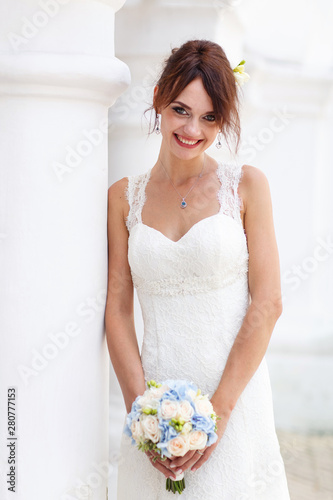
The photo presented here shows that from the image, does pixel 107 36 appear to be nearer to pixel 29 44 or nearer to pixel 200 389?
pixel 29 44

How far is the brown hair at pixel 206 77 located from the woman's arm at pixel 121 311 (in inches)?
17.4

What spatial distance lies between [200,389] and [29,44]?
1279 millimetres

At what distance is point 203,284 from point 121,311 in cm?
32

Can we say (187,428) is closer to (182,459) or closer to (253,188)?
(182,459)

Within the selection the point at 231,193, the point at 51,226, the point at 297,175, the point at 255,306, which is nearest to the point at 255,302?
the point at 255,306

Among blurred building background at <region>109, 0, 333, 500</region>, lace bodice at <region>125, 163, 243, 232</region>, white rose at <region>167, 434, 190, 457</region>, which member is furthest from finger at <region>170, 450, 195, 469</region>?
blurred building background at <region>109, 0, 333, 500</region>

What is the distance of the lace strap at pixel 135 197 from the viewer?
260 centimetres

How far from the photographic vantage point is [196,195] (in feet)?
8.41

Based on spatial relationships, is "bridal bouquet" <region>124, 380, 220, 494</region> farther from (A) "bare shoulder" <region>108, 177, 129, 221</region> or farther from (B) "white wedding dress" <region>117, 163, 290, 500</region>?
(A) "bare shoulder" <region>108, 177, 129, 221</region>

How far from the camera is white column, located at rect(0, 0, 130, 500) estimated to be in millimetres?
2209

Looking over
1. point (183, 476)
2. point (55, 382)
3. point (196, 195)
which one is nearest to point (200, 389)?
point (183, 476)

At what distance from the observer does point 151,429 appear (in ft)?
7.16

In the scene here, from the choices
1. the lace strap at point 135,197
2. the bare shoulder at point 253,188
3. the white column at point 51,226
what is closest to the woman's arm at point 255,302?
the bare shoulder at point 253,188

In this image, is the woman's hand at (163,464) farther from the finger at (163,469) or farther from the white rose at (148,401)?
the white rose at (148,401)
